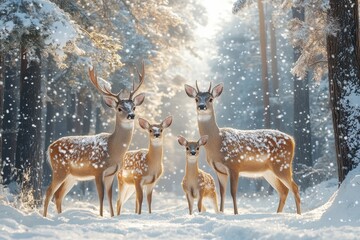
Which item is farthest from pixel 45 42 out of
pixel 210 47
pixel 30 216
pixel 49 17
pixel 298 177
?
pixel 210 47

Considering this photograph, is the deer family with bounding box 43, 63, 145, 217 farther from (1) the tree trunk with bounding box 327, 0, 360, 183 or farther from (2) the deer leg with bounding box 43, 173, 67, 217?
(1) the tree trunk with bounding box 327, 0, 360, 183

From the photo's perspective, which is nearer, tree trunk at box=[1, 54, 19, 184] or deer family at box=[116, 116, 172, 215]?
deer family at box=[116, 116, 172, 215]

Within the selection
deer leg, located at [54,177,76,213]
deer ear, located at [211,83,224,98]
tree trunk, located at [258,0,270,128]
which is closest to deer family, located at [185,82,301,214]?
deer ear, located at [211,83,224,98]

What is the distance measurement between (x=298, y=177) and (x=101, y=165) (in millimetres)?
14074

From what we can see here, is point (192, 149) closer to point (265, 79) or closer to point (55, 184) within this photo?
point (55, 184)

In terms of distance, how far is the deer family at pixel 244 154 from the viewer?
10055 mm

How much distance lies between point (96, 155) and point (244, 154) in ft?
9.20

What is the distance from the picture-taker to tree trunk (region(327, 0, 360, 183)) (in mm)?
8750

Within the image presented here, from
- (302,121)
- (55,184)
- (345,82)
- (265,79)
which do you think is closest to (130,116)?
(55,184)

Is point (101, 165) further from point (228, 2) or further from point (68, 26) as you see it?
point (228, 2)

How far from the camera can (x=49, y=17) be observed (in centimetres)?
1011

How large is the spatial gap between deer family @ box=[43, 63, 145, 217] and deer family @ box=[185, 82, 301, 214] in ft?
4.70

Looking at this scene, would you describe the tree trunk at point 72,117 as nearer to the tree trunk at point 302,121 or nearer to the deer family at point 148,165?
the tree trunk at point 302,121

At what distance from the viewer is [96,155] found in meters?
10.0
